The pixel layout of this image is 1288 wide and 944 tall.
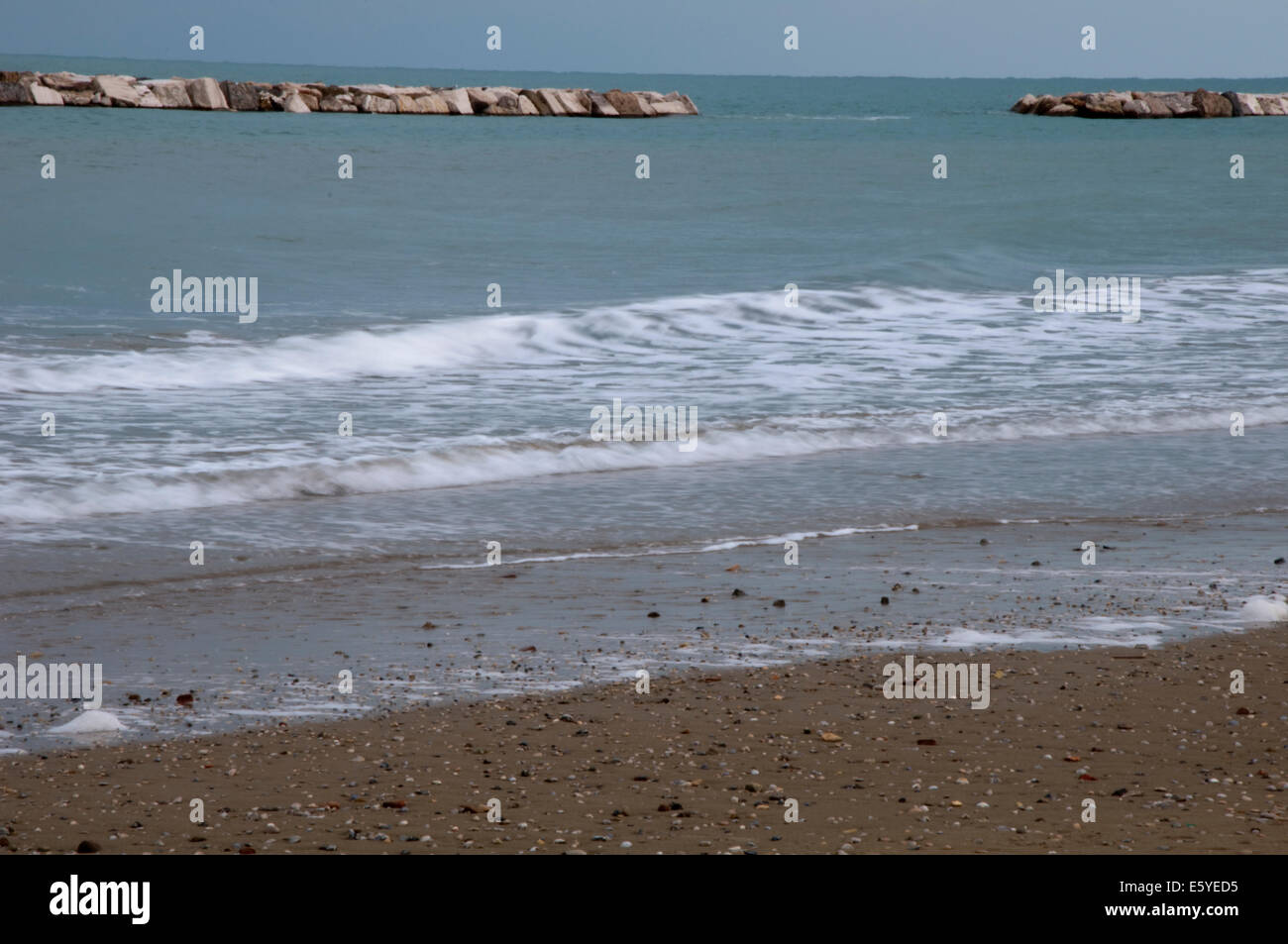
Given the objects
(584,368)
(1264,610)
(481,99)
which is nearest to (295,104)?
(481,99)

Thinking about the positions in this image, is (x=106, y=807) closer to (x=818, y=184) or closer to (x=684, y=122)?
(x=818, y=184)

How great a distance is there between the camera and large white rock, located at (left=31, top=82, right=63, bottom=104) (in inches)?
2817

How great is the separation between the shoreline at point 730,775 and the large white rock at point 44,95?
7554 centimetres

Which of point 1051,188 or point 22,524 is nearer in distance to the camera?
point 22,524

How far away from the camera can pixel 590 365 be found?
14.6 meters

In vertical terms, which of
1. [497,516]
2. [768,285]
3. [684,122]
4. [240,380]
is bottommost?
[497,516]

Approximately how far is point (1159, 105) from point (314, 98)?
5510 centimetres

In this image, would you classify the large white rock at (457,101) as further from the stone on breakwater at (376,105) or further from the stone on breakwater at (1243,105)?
the stone on breakwater at (1243,105)

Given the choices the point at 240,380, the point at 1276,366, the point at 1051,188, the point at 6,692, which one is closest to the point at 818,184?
the point at 1051,188

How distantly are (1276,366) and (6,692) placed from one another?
13375mm

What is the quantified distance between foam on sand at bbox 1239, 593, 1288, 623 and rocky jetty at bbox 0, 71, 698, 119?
7477 cm

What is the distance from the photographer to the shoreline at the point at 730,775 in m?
3.80

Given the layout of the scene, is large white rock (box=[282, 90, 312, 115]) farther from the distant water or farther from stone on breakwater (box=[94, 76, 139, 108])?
the distant water

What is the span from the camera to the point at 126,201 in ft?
95.9
